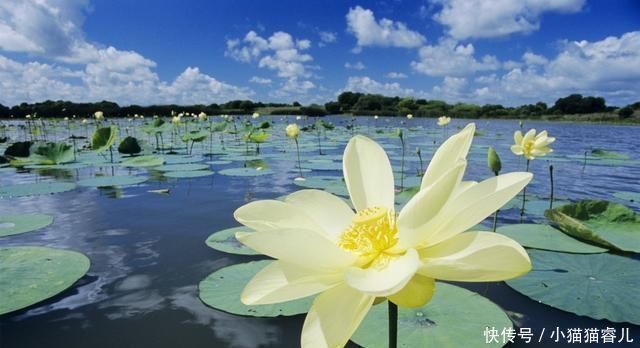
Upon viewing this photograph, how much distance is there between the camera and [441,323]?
1824mm

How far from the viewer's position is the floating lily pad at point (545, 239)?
285cm

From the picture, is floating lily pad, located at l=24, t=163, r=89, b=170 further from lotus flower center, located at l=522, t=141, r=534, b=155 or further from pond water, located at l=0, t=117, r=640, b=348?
lotus flower center, located at l=522, t=141, r=534, b=155

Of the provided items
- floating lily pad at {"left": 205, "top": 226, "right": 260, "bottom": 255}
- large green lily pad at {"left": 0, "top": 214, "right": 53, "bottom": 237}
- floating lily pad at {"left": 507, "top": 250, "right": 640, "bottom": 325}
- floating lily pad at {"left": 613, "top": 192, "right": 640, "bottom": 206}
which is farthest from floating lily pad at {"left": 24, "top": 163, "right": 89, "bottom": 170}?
floating lily pad at {"left": 613, "top": 192, "right": 640, "bottom": 206}

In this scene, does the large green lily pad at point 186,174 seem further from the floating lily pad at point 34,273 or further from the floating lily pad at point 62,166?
the floating lily pad at point 34,273

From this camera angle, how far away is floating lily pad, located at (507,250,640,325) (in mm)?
2044

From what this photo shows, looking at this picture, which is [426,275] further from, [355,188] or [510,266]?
[355,188]

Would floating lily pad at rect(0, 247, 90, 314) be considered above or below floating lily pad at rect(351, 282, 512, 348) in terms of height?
above

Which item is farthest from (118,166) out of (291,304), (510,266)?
(510,266)

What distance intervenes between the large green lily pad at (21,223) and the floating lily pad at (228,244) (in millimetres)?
1459

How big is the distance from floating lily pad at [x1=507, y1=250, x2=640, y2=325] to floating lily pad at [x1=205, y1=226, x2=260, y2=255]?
1.70 meters

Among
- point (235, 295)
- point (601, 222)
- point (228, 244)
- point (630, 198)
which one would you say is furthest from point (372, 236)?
point (630, 198)

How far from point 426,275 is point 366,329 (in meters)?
1.19

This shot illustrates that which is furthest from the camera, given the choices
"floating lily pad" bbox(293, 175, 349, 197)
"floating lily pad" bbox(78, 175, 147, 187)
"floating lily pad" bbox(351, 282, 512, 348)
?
"floating lily pad" bbox(78, 175, 147, 187)

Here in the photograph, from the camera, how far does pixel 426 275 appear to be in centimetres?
75
